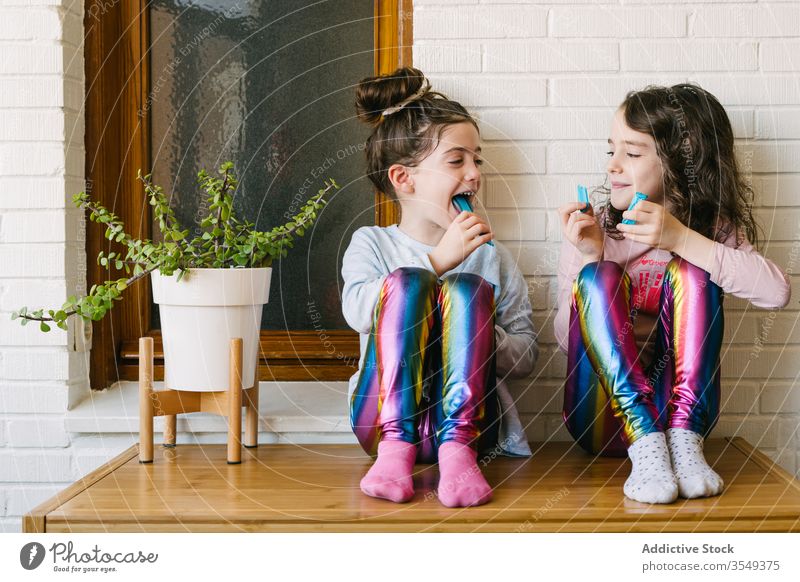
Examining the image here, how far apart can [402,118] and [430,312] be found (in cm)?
39

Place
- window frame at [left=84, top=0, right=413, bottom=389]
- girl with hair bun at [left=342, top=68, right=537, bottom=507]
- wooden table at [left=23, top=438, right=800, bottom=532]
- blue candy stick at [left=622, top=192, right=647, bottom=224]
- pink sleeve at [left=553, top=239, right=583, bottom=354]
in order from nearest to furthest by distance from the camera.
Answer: wooden table at [left=23, top=438, right=800, bottom=532]
girl with hair bun at [left=342, top=68, right=537, bottom=507]
blue candy stick at [left=622, top=192, right=647, bottom=224]
pink sleeve at [left=553, top=239, right=583, bottom=354]
window frame at [left=84, top=0, right=413, bottom=389]

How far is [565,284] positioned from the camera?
130 centimetres

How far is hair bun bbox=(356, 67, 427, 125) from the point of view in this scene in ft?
4.35

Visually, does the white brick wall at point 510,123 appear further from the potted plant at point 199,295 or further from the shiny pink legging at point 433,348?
the shiny pink legging at point 433,348

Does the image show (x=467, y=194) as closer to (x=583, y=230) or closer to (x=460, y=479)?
(x=583, y=230)

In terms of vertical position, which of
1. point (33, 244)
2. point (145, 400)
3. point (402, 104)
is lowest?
point (145, 400)

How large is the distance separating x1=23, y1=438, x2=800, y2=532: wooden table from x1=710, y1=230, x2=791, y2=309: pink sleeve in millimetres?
247

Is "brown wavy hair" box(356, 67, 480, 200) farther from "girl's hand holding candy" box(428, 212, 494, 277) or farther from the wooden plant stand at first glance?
the wooden plant stand

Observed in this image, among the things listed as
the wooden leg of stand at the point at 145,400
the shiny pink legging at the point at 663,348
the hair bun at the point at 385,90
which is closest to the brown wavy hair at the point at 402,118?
the hair bun at the point at 385,90

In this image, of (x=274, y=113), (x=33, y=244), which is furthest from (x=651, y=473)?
(x=33, y=244)

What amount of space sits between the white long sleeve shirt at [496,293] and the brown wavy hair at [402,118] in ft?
0.39

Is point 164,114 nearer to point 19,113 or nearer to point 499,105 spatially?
point 19,113

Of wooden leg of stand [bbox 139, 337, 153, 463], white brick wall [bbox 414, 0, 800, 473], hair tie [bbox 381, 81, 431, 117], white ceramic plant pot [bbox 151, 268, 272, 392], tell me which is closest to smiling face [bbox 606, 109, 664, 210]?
white brick wall [bbox 414, 0, 800, 473]

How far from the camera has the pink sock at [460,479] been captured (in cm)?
100
